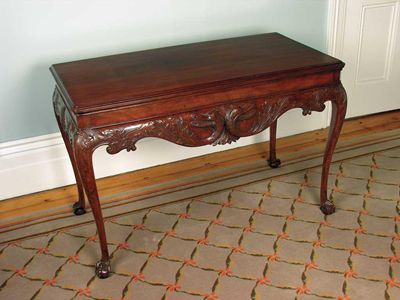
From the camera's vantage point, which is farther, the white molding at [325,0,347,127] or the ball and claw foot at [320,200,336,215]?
the white molding at [325,0,347,127]

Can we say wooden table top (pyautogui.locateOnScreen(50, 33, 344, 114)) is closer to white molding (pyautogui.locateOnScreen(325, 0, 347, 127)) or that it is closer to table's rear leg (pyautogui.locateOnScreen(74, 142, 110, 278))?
table's rear leg (pyautogui.locateOnScreen(74, 142, 110, 278))

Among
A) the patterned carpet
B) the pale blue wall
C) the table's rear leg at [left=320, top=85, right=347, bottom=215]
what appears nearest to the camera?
the patterned carpet

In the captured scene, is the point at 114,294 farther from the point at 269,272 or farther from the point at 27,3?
the point at 27,3

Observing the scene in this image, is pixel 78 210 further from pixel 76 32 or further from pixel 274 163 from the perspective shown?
pixel 274 163

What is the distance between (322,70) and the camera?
2145mm

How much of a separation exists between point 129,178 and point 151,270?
0.81 m

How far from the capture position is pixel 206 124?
2.02m

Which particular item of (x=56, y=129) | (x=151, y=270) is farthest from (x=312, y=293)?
(x=56, y=129)

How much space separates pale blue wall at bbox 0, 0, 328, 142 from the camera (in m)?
2.46

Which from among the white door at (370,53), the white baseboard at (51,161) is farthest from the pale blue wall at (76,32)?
the white door at (370,53)

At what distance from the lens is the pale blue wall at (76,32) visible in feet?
8.08

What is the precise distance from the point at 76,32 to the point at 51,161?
0.71 m

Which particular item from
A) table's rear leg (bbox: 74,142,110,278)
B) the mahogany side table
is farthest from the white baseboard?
table's rear leg (bbox: 74,142,110,278)

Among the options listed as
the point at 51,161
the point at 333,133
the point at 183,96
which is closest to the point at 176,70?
the point at 183,96
